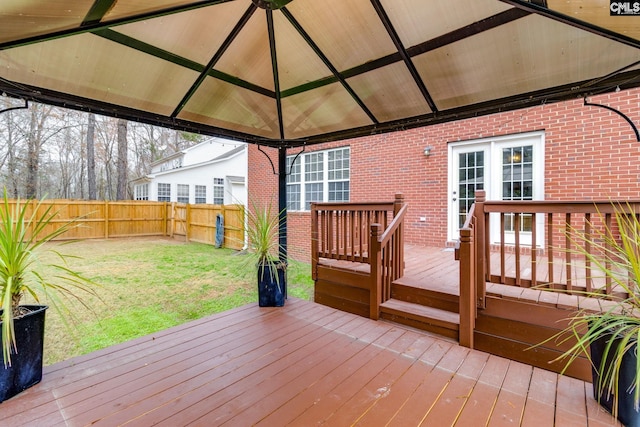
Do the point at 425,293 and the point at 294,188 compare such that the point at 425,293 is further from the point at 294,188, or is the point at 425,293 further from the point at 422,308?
the point at 294,188

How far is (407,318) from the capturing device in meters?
3.32

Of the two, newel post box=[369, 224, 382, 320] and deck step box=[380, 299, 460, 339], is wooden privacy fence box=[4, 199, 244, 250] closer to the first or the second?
newel post box=[369, 224, 382, 320]

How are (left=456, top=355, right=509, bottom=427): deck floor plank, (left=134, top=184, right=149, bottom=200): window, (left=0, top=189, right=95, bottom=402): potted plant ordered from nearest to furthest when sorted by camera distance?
(left=456, top=355, right=509, bottom=427): deck floor plank → (left=0, top=189, right=95, bottom=402): potted plant → (left=134, top=184, right=149, bottom=200): window

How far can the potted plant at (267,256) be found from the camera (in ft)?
12.5

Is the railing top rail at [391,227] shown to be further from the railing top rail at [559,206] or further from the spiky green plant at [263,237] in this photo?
the spiky green plant at [263,237]

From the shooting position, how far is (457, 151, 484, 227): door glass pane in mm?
5604

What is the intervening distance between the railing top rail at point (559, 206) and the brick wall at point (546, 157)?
1043mm

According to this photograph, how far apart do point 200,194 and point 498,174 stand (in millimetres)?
14170

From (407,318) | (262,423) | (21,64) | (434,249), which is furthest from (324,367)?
(434,249)

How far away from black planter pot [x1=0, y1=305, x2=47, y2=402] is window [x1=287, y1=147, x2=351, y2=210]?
5808 mm

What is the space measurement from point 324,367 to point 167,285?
4581mm

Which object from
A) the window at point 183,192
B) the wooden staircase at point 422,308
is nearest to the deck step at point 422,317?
the wooden staircase at point 422,308

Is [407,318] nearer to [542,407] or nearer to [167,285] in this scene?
[542,407]

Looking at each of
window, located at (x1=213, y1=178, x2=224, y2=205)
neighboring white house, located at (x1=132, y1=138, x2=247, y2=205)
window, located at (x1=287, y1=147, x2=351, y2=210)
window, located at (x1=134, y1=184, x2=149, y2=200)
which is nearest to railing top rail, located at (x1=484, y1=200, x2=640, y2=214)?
window, located at (x1=287, y1=147, x2=351, y2=210)
